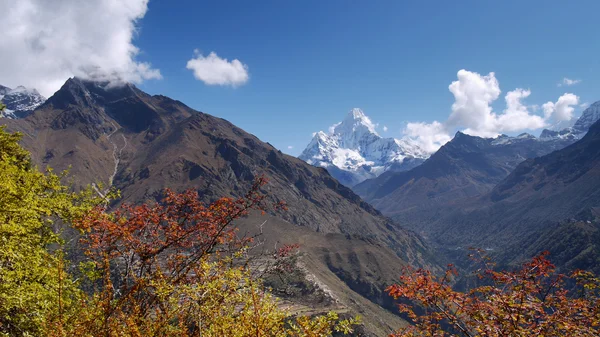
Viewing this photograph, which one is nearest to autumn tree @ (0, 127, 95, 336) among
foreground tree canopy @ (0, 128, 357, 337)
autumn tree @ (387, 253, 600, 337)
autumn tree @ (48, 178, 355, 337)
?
foreground tree canopy @ (0, 128, 357, 337)

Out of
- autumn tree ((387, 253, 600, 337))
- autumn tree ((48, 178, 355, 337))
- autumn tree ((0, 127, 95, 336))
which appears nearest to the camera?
autumn tree ((48, 178, 355, 337))

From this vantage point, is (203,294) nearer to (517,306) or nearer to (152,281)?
(152,281)

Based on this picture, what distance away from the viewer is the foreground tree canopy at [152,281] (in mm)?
8898

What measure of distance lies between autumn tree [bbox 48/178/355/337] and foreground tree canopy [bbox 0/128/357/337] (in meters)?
0.04

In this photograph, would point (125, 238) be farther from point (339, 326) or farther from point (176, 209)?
point (339, 326)

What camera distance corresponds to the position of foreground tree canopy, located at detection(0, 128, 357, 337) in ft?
29.2

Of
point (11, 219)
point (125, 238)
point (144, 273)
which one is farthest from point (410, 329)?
point (11, 219)

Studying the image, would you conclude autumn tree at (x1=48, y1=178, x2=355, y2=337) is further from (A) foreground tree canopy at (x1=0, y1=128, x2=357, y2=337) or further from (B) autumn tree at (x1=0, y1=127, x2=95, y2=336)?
(B) autumn tree at (x1=0, y1=127, x2=95, y2=336)

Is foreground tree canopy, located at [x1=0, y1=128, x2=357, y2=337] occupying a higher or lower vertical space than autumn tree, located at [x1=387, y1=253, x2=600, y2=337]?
higher

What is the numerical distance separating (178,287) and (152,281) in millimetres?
695

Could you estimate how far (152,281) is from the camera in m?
9.66

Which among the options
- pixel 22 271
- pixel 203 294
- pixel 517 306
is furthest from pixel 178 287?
pixel 517 306

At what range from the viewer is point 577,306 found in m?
10.0

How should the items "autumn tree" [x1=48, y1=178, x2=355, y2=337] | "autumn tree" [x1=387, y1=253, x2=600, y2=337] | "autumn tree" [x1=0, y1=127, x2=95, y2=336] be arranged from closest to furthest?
"autumn tree" [x1=48, y1=178, x2=355, y2=337] < "autumn tree" [x1=387, y1=253, x2=600, y2=337] < "autumn tree" [x1=0, y1=127, x2=95, y2=336]
